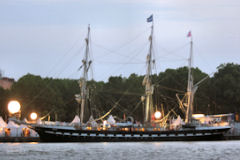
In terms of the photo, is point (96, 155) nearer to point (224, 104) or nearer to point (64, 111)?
point (224, 104)

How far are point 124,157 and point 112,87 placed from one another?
10992 cm

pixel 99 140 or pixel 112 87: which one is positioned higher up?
pixel 112 87

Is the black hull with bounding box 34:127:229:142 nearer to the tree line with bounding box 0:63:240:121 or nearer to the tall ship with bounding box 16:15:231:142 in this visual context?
the tall ship with bounding box 16:15:231:142

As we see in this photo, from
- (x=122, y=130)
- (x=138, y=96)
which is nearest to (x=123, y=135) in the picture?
(x=122, y=130)

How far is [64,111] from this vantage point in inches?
6260

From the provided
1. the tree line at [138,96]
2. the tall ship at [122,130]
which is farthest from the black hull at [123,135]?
the tree line at [138,96]

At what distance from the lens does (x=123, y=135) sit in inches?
4277

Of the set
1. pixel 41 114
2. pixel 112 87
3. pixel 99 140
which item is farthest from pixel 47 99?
pixel 99 140

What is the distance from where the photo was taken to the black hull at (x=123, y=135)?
103 meters

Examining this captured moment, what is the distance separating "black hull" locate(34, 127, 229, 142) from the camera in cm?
10344

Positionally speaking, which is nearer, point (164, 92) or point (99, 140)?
point (99, 140)

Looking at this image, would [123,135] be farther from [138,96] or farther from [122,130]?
[138,96]

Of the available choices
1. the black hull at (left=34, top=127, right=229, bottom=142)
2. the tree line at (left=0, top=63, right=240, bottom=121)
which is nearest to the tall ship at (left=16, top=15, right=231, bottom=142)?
the black hull at (left=34, top=127, right=229, bottom=142)

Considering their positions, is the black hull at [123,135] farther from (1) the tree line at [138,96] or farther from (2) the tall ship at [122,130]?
(1) the tree line at [138,96]
